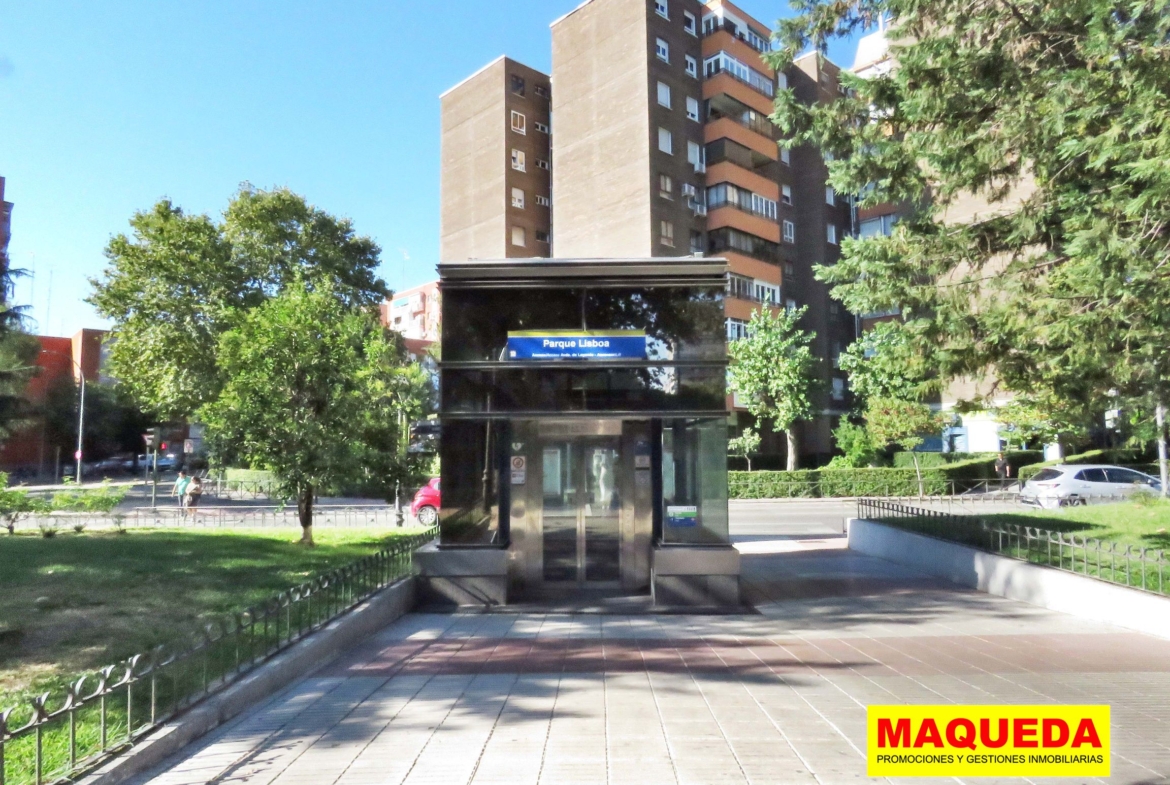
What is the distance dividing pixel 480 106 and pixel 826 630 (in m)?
45.7

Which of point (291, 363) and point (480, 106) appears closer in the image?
point (291, 363)

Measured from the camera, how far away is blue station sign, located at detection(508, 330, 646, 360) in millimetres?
10680

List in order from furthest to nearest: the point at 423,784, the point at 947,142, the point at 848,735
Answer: the point at 947,142, the point at 848,735, the point at 423,784

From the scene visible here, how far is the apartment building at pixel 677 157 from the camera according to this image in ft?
136

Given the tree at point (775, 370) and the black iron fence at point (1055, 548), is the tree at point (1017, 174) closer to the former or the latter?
the black iron fence at point (1055, 548)

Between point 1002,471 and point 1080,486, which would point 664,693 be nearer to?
point 1080,486

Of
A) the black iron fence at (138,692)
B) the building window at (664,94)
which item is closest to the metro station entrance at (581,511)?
the black iron fence at (138,692)

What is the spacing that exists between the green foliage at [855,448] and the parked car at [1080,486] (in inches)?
502

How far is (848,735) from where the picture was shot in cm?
541

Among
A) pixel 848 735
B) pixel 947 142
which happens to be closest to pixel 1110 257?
pixel 947 142

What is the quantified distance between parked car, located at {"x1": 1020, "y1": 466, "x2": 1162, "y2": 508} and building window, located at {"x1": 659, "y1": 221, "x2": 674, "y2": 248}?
68.0 feet

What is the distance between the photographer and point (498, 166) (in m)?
48.0

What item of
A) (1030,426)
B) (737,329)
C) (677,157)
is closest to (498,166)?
(677,157)

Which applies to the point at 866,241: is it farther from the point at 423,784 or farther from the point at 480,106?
the point at 480,106
